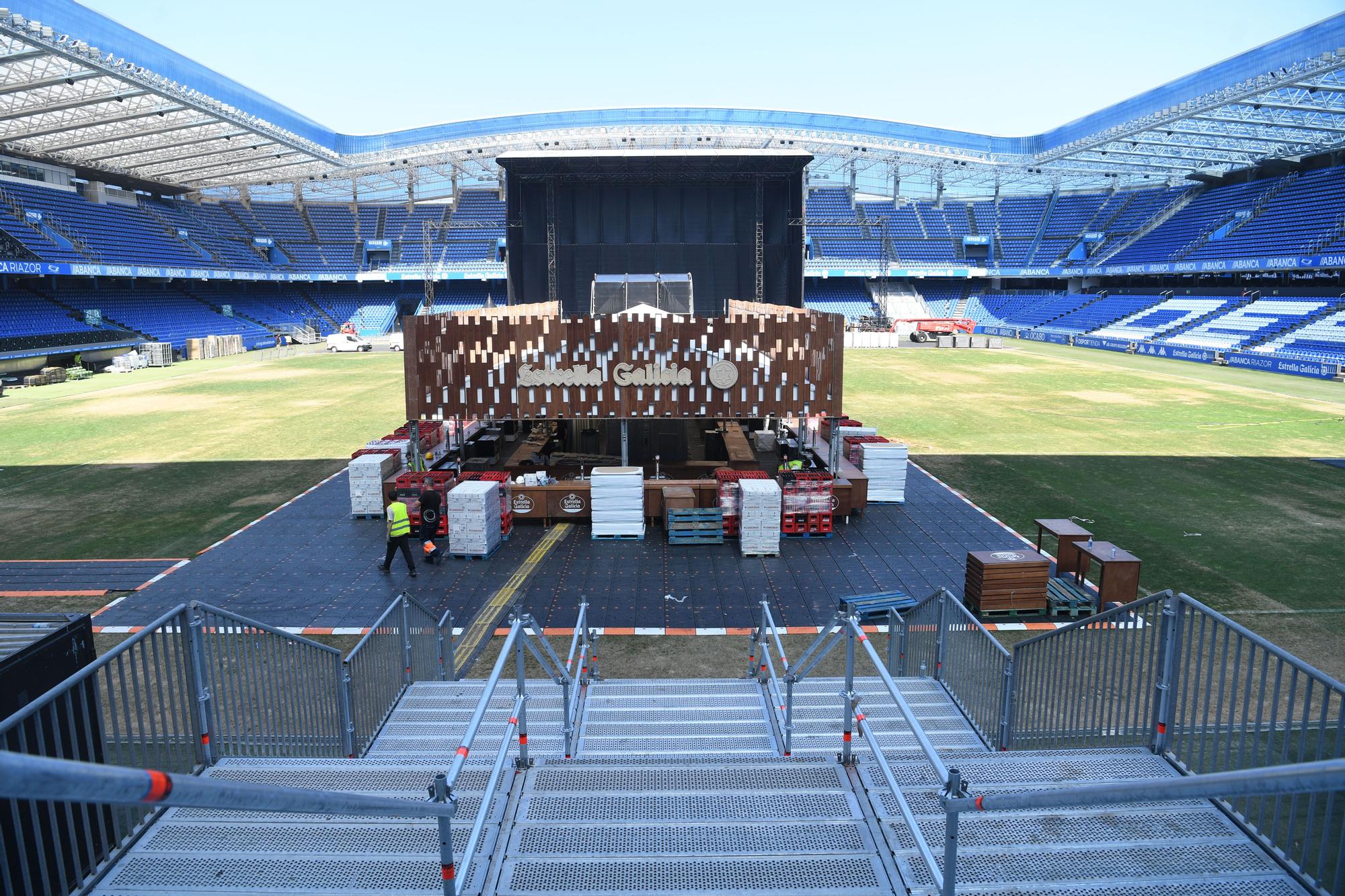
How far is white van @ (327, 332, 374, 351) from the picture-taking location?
66438mm

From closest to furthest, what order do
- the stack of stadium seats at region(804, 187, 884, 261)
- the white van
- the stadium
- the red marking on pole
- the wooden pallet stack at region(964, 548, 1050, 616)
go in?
the red marking on pole, the stadium, the wooden pallet stack at region(964, 548, 1050, 616), the white van, the stack of stadium seats at region(804, 187, 884, 261)

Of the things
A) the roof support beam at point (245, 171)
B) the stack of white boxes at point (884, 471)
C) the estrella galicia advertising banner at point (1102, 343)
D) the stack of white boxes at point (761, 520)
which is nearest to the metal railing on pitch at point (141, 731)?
the stack of white boxes at point (761, 520)

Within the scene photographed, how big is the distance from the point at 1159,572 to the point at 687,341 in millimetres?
10486

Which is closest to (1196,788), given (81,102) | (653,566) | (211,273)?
(653,566)

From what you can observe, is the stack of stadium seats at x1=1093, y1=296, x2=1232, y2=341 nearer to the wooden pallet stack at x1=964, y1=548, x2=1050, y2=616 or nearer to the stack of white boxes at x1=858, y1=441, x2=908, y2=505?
the stack of white boxes at x1=858, y1=441, x2=908, y2=505

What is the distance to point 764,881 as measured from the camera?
14.6ft

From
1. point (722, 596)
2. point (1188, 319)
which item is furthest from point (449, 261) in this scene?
point (722, 596)

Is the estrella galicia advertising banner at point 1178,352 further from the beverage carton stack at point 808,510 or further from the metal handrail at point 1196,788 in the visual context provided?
the metal handrail at point 1196,788

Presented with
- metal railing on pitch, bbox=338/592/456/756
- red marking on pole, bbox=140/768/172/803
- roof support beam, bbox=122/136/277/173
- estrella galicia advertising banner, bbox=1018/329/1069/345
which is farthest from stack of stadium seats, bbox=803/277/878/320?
red marking on pole, bbox=140/768/172/803

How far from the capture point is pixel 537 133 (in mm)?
67000

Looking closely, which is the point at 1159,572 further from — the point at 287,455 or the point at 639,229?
the point at 287,455

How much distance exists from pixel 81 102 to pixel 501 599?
42.1 m

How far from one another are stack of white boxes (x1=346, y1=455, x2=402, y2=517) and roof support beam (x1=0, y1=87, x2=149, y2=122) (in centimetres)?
3390

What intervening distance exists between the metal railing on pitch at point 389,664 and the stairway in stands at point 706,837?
178 cm
